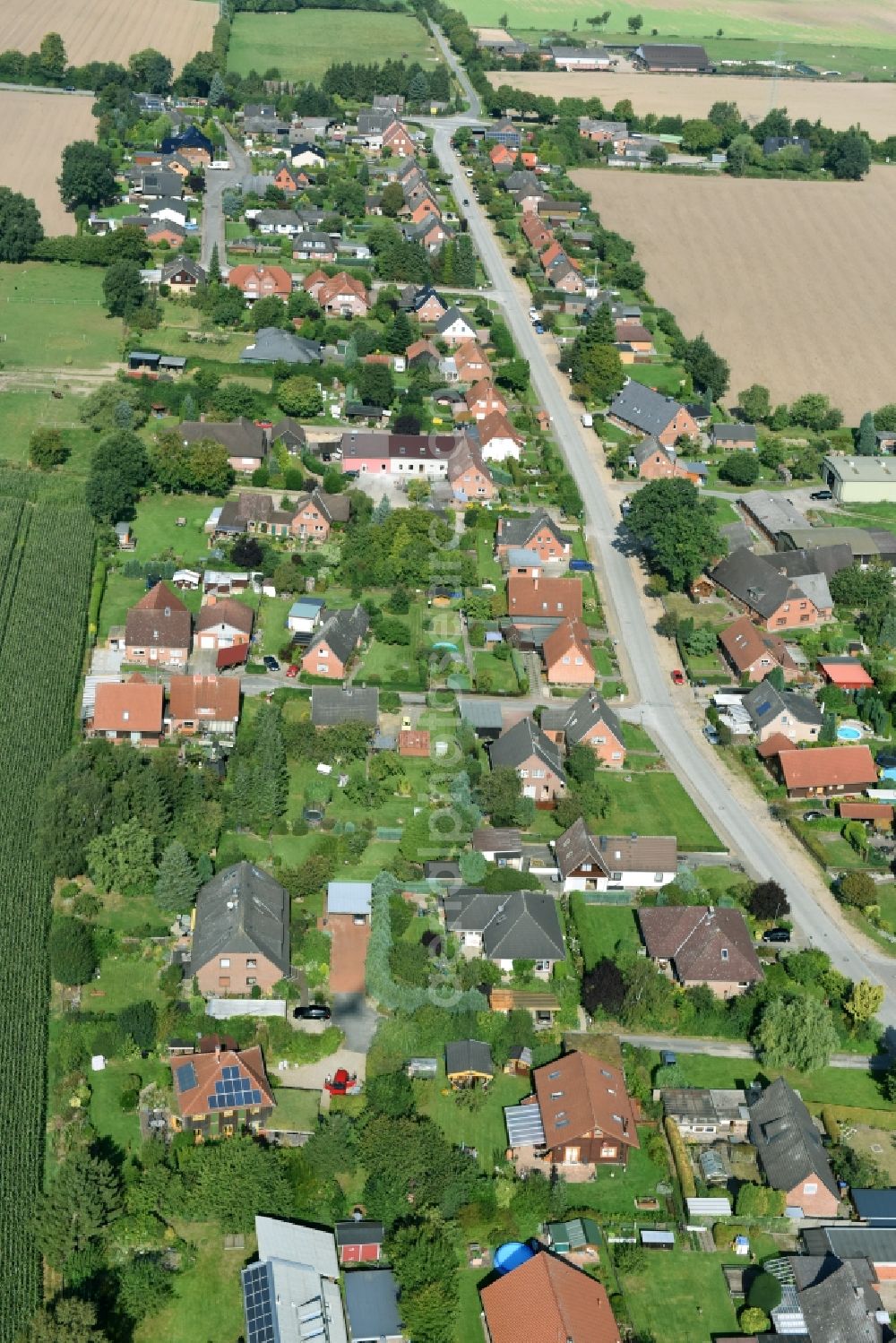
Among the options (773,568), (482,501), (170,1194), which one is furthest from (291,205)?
(170,1194)

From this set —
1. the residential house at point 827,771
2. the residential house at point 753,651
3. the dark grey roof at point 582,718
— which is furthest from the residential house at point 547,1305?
the residential house at point 753,651

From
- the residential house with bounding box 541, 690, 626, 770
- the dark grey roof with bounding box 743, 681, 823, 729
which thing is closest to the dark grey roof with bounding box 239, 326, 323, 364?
the residential house with bounding box 541, 690, 626, 770

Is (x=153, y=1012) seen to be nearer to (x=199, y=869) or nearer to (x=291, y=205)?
(x=199, y=869)

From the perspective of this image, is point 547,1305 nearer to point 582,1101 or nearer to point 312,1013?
point 582,1101

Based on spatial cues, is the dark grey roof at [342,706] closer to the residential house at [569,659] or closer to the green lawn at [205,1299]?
the residential house at [569,659]

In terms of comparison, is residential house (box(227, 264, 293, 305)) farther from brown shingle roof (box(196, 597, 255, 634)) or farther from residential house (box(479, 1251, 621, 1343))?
residential house (box(479, 1251, 621, 1343))

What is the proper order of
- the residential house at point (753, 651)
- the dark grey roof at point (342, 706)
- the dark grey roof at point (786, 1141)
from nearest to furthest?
the dark grey roof at point (786, 1141), the dark grey roof at point (342, 706), the residential house at point (753, 651)

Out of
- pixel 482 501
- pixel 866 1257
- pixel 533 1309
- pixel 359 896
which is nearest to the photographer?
pixel 533 1309
